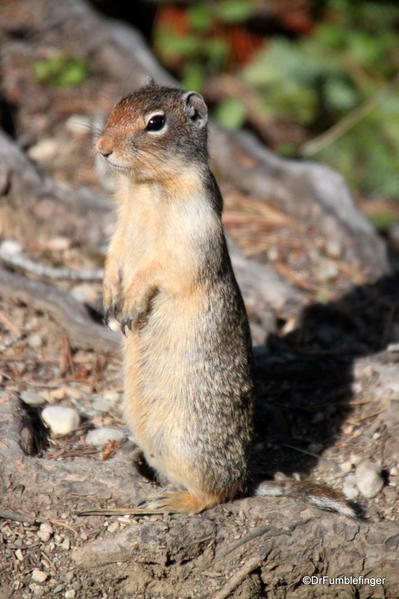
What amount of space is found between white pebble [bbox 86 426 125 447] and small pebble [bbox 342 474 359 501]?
116 centimetres

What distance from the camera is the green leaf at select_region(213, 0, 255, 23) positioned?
8.34 metres

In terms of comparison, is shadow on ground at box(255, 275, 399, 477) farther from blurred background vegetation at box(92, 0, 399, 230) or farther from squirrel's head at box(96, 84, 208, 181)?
blurred background vegetation at box(92, 0, 399, 230)

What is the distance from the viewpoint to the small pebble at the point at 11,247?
17.5ft

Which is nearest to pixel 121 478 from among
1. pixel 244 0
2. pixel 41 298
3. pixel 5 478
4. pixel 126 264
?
pixel 5 478

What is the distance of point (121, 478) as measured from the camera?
3.63 meters

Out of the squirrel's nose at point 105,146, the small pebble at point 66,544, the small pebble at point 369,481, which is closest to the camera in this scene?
the small pebble at point 66,544

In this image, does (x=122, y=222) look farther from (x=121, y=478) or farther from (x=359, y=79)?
(x=359, y=79)

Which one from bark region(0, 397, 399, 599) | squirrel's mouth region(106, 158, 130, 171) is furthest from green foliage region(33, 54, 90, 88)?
bark region(0, 397, 399, 599)

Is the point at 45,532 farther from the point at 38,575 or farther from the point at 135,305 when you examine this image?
the point at 135,305

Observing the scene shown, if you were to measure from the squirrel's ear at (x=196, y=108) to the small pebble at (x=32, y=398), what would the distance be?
5.34ft

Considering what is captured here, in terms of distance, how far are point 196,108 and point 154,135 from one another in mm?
321

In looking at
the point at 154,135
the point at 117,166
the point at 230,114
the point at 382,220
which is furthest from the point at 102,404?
the point at 230,114

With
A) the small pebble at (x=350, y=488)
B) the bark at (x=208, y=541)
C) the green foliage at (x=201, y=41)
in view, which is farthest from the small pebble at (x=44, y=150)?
the small pebble at (x=350, y=488)

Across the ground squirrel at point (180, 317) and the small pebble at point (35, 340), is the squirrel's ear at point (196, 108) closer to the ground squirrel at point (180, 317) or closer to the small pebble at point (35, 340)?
the ground squirrel at point (180, 317)
